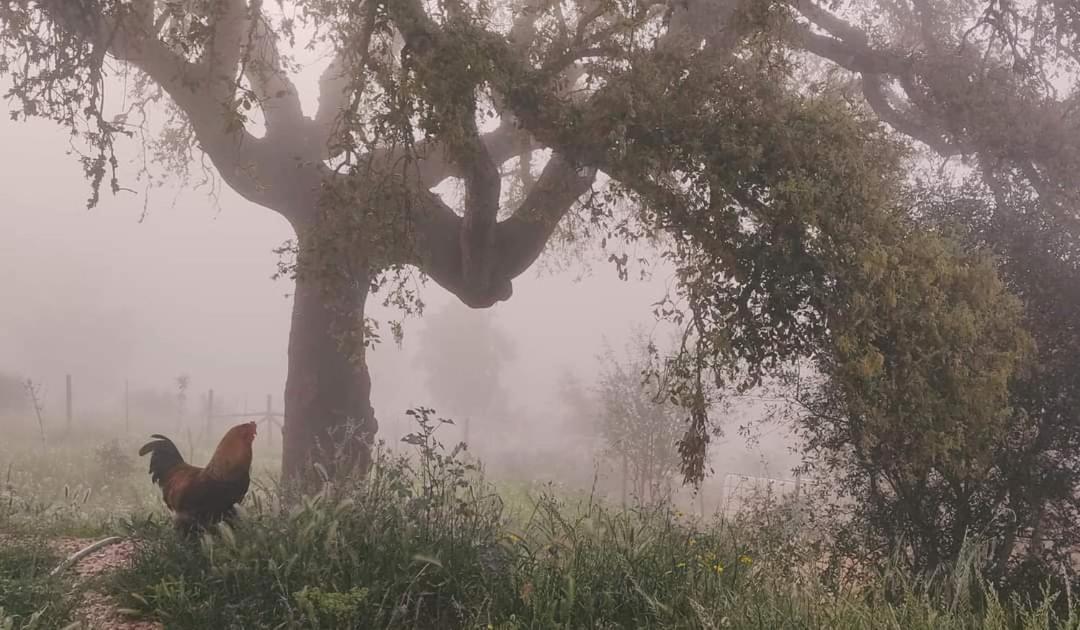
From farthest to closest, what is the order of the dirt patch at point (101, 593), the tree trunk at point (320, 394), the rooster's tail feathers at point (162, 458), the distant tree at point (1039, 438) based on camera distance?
the tree trunk at point (320, 394), the distant tree at point (1039, 438), the rooster's tail feathers at point (162, 458), the dirt patch at point (101, 593)

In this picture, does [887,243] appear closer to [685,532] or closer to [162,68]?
[685,532]

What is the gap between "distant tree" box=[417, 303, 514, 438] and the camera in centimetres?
4556

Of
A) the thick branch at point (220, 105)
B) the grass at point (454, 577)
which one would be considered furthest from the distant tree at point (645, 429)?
the grass at point (454, 577)

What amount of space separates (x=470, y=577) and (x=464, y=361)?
1596 inches

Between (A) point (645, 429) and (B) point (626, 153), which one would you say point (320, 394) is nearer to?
(B) point (626, 153)

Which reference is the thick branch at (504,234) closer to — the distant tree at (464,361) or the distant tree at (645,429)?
the distant tree at (645,429)

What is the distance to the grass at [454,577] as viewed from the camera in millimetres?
4879

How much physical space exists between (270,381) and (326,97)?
9039cm

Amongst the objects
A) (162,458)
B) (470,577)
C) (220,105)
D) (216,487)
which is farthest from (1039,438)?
(220,105)

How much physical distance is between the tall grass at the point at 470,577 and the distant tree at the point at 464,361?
39.2 metres

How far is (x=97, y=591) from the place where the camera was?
222 inches

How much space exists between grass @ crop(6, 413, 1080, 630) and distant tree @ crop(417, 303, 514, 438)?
3917cm

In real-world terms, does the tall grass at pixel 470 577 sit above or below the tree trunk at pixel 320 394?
below

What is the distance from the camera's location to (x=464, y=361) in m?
45.8
